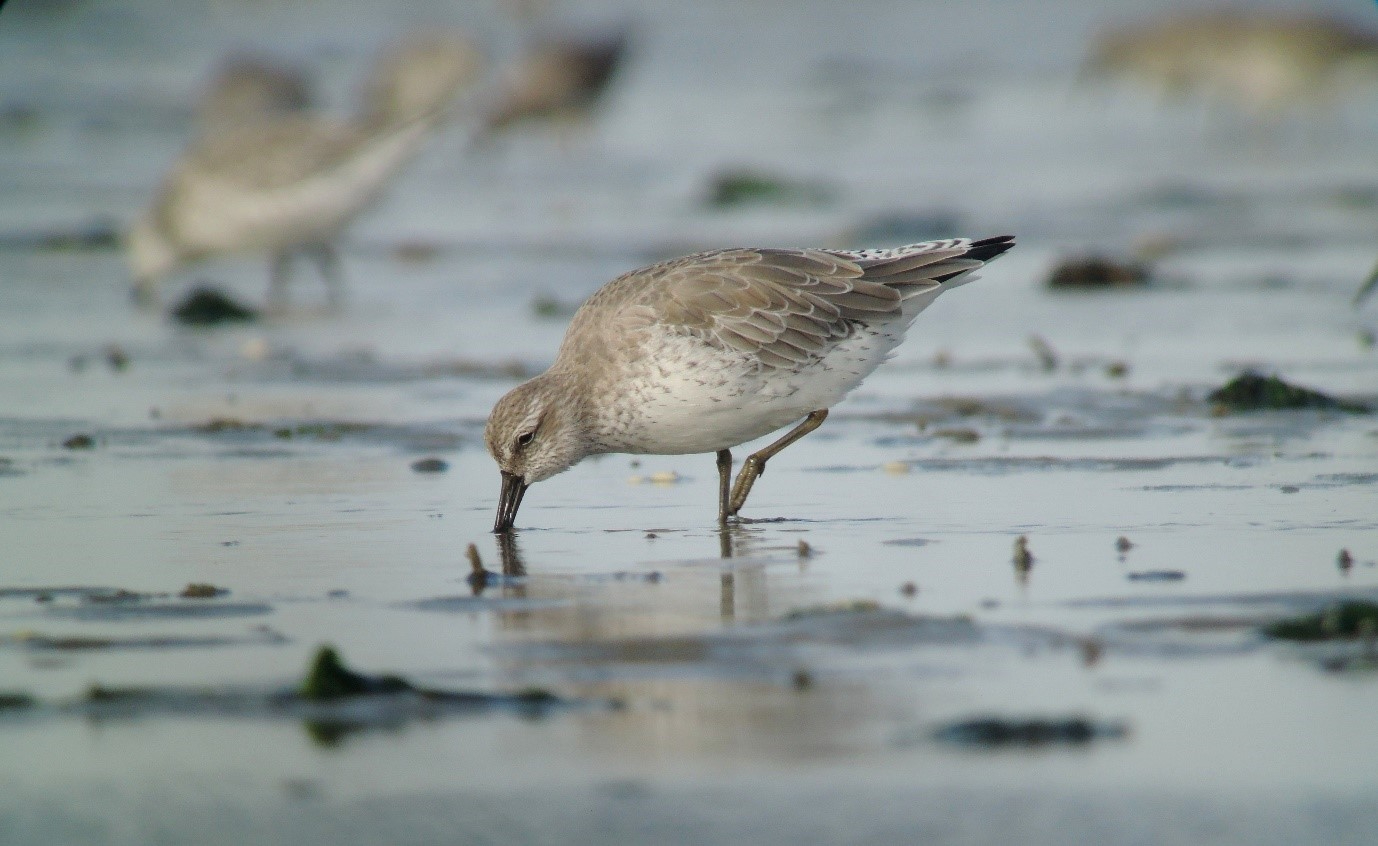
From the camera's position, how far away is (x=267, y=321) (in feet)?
40.7

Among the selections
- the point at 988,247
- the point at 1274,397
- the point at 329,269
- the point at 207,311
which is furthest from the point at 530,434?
the point at 329,269

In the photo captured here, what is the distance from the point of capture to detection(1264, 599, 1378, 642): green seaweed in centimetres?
470

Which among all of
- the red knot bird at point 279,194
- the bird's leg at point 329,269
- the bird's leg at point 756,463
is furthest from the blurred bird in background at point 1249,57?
the bird's leg at point 756,463

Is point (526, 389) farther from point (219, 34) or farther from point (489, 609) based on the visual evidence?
point (219, 34)

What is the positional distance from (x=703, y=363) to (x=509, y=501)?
31.1 inches

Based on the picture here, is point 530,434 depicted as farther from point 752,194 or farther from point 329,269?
point 752,194

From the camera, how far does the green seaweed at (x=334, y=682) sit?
Result: 4.38 metres

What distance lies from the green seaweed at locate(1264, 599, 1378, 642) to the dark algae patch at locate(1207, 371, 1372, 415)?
11.8 feet

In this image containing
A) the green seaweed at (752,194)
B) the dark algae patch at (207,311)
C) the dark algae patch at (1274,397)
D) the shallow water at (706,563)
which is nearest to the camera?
the shallow water at (706,563)

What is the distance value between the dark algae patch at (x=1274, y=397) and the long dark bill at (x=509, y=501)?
126 inches

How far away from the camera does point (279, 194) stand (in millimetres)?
Result: 13602

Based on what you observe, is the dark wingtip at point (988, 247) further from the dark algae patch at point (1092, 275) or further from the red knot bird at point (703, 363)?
the dark algae patch at point (1092, 275)

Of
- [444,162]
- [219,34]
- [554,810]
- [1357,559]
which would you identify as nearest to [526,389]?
[1357,559]

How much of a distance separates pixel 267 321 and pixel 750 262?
5.90 m
